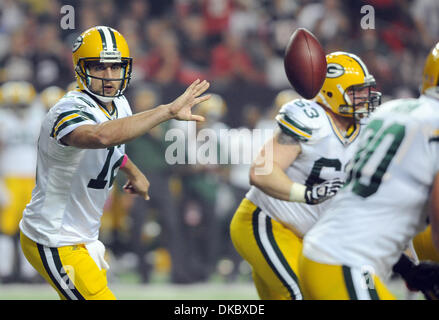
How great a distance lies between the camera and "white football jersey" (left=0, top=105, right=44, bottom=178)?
7.10 meters

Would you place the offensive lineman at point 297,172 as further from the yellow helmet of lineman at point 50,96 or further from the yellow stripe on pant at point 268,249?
the yellow helmet of lineman at point 50,96

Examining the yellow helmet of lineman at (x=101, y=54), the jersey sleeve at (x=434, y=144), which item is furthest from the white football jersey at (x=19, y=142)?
the jersey sleeve at (x=434, y=144)

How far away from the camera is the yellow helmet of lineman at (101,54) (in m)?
3.79

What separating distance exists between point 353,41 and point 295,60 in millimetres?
4473

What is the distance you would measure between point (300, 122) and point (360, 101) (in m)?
0.47

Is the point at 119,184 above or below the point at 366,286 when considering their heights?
below

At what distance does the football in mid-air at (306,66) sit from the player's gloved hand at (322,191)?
0.49 meters

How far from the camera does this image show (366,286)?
272 cm

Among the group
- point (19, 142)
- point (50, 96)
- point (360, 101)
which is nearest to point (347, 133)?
point (360, 101)

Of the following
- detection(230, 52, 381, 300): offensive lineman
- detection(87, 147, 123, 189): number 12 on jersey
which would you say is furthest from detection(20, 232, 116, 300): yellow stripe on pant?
detection(230, 52, 381, 300): offensive lineman

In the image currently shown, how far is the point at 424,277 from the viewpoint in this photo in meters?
2.96

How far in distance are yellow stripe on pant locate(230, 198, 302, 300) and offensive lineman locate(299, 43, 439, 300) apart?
1.05 m
